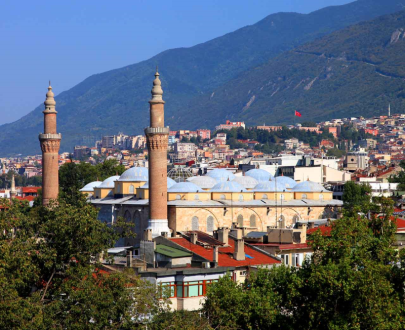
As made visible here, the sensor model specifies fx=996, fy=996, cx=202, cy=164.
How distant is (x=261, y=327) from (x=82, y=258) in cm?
545

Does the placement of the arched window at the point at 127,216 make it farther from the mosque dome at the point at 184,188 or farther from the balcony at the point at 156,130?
the balcony at the point at 156,130

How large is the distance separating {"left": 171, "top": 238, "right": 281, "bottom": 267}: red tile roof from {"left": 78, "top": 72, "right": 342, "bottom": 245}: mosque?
390 inches

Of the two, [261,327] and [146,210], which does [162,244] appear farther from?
[146,210]

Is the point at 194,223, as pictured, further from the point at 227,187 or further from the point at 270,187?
the point at 270,187

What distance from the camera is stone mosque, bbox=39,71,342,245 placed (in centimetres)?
5212

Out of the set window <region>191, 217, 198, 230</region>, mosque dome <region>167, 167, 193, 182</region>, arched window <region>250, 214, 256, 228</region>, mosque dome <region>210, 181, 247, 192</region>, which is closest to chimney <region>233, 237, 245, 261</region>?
window <region>191, 217, 198, 230</region>

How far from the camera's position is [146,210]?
53406 mm

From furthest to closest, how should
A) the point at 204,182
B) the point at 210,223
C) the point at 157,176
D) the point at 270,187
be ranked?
1. the point at 204,182
2. the point at 270,187
3. the point at 210,223
4. the point at 157,176

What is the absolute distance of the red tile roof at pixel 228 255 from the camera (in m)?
35.0

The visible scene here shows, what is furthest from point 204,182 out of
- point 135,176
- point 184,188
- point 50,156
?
point 50,156

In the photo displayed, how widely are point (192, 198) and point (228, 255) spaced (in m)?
19.0

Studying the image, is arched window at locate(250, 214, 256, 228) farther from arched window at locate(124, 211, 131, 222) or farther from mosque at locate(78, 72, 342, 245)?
arched window at locate(124, 211, 131, 222)

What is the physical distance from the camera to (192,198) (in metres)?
55.1

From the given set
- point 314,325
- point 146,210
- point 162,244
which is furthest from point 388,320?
point 146,210
